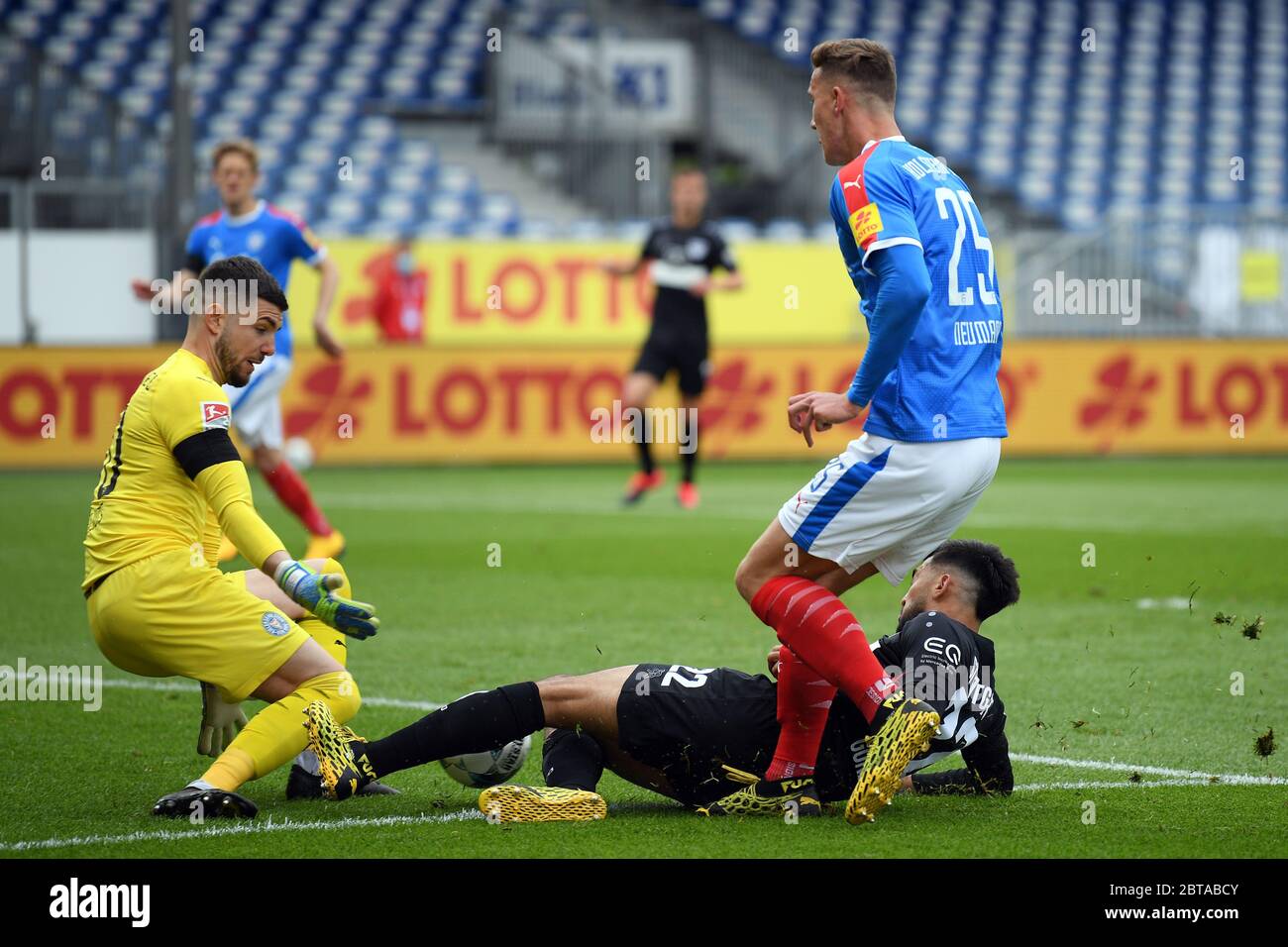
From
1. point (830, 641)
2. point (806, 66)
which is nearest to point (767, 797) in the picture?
point (830, 641)

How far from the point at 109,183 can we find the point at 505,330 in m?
4.84

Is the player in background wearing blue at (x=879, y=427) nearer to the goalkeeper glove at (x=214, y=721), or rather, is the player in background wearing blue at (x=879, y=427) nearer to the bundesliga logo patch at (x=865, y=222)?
the bundesliga logo patch at (x=865, y=222)

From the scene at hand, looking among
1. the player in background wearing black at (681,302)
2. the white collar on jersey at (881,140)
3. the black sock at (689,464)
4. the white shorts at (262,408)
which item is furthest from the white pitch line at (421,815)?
the player in background wearing black at (681,302)

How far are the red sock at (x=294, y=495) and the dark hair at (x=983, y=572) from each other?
587cm

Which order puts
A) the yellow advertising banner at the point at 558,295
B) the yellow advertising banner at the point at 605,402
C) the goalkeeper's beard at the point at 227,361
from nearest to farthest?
the goalkeeper's beard at the point at 227,361 < the yellow advertising banner at the point at 605,402 < the yellow advertising banner at the point at 558,295

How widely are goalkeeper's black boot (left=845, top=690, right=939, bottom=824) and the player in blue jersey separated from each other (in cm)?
592

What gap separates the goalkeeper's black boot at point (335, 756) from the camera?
454 cm

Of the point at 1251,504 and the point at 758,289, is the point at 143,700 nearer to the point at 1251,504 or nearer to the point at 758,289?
the point at 1251,504

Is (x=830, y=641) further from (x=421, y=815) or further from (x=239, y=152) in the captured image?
(x=239, y=152)

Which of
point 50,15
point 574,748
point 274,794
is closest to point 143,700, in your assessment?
point 274,794

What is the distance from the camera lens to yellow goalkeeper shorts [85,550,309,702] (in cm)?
460

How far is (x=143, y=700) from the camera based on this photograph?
653 cm

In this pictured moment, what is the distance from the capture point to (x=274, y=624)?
4.68m

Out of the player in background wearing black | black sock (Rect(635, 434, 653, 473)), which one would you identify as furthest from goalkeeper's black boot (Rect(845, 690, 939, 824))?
the player in background wearing black
